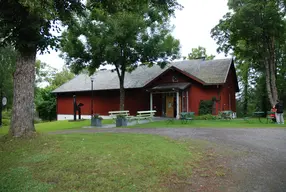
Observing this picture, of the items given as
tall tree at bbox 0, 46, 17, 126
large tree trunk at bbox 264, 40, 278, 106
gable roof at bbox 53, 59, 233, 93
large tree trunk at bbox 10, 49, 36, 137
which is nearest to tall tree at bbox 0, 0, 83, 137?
large tree trunk at bbox 10, 49, 36, 137

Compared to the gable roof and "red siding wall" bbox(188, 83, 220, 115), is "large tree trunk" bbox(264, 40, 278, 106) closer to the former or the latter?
the gable roof

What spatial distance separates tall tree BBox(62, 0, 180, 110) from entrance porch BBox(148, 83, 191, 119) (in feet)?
8.85

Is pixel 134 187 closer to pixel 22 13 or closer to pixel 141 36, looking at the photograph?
pixel 22 13

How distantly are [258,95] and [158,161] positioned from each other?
2709cm

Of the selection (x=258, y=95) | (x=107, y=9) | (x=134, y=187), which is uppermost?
(x=107, y=9)

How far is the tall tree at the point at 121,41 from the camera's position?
59.5 ft

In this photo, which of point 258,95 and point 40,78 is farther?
point 40,78

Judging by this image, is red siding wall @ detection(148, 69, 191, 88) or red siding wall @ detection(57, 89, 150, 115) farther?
red siding wall @ detection(57, 89, 150, 115)

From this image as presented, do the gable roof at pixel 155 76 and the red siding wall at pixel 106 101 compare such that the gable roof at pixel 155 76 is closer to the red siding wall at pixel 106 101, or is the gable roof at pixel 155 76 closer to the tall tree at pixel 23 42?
the red siding wall at pixel 106 101

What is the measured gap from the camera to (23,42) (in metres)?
7.84

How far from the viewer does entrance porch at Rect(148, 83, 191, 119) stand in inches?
851

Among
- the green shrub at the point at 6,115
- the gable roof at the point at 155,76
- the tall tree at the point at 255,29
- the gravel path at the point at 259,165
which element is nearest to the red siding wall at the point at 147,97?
the gable roof at the point at 155,76

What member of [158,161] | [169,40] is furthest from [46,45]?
[169,40]

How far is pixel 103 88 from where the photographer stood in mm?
27156
